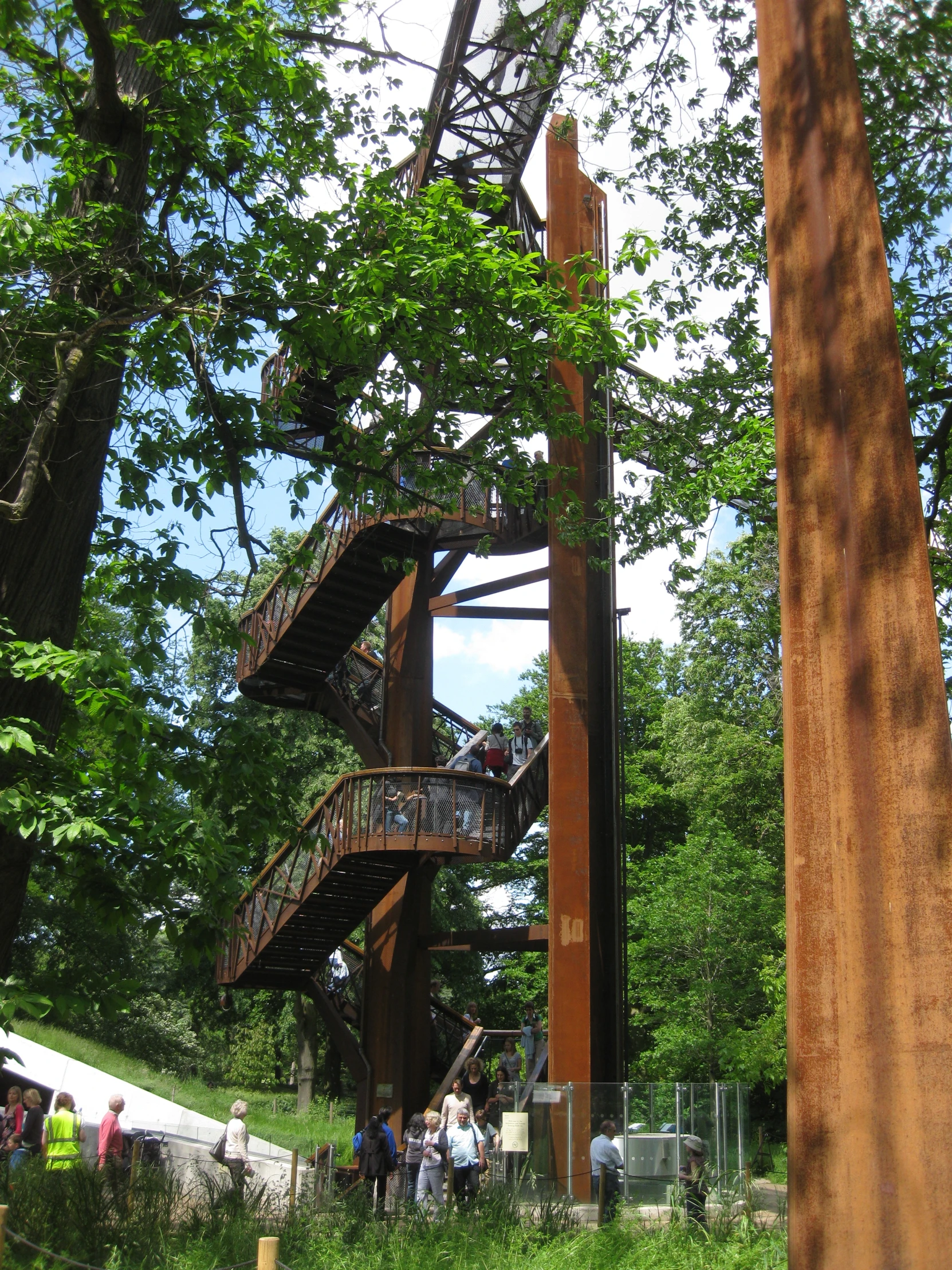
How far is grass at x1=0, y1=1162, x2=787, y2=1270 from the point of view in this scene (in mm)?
7043

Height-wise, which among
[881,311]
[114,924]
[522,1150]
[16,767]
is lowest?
[522,1150]

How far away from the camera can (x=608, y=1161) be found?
10906 mm

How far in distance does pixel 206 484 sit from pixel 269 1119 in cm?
2412

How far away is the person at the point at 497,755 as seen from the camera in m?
18.8

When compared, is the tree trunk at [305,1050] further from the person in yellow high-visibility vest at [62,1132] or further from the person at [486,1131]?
the person in yellow high-visibility vest at [62,1132]

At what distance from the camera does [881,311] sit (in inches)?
169

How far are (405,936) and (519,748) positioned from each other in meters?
3.70

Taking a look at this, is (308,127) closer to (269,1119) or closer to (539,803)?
(539,803)

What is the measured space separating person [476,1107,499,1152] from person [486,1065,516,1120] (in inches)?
8.5

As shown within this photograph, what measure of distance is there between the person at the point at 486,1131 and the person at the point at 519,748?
572cm

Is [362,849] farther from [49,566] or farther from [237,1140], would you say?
[49,566]

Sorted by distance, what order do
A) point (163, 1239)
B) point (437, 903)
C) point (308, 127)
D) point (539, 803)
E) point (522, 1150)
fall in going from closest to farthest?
1. point (163, 1239)
2. point (308, 127)
3. point (522, 1150)
4. point (539, 803)
5. point (437, 903)

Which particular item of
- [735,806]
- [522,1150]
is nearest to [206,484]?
[522,1150]

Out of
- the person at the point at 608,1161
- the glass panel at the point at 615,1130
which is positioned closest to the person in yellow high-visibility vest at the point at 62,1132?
the glass panel at the point at 615,1130
